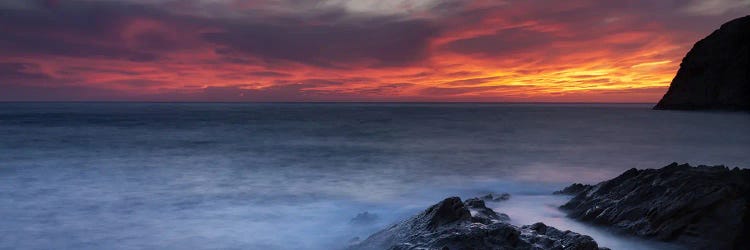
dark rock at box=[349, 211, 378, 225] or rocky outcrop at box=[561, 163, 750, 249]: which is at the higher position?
rocky outcrop at box=[561, 163, 750, 249]

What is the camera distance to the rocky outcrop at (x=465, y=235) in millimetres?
5844

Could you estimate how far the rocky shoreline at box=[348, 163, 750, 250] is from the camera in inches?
236

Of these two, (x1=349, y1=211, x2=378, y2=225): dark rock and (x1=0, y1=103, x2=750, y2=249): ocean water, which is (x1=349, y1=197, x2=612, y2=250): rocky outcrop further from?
(x1=349, y1=211, x2=378, y2=225): dark rock

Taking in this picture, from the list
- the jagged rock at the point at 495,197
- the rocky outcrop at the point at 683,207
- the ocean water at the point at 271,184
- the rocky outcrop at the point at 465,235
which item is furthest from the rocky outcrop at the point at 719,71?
the rocky outcrop at the point at 465,235

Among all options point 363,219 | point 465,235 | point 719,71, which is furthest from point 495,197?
point 719,71

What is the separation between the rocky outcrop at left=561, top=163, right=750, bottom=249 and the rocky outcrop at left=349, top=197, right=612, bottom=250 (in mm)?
2031

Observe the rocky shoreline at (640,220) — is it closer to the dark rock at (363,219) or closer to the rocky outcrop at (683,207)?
the rocky outcrop at (683,207)

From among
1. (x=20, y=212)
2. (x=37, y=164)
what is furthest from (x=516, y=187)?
(x=37, y=164)

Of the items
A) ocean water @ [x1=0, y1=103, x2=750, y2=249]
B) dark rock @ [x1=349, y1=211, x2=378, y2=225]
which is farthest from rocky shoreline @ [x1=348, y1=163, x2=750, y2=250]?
dark rock @ [x1=349, y1=211, x2=378, y2=225]

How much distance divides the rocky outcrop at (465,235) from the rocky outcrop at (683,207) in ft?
6.66

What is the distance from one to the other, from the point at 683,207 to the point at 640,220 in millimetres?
686

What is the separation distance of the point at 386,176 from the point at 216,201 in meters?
6.81

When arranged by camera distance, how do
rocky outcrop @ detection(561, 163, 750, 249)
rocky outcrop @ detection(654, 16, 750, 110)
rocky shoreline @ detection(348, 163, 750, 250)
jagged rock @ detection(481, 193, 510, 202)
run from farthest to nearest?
rocky outcrop @ detection(654, 16, 750, 110) < jagged rock @ detection(481, 193, 510, 202) < rocky outcrop @ detection(561, 163, 750, 249) < rocky shoreline @ detection(348, 163, 750, 250)

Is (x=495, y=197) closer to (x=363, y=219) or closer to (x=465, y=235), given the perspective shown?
(x=363, y=219)
